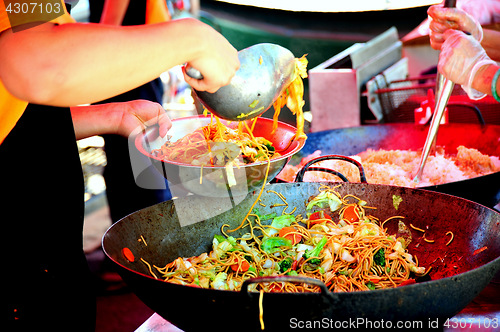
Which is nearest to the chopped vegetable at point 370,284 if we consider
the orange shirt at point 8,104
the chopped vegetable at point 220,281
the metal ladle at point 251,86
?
the chopped vegetable at point 220,281

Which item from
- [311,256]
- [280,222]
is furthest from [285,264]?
[280,222]

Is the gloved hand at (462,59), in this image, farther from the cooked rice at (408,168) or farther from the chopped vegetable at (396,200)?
the chopped vegetable at (396,200)

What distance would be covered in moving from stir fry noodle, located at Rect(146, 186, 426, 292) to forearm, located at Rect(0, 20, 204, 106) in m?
0.69

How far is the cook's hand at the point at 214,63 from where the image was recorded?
992 millimetres

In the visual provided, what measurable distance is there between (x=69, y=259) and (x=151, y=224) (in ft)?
0.94

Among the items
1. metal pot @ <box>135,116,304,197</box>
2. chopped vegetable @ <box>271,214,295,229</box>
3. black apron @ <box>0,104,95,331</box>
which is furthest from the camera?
chopped vegetable @ <box>271,214,295,229</box>

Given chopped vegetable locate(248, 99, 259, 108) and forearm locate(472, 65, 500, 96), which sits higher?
chopped vegetable locate(248, 99, 259, 108)

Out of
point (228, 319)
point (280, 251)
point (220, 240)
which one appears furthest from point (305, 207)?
point (228, 319)

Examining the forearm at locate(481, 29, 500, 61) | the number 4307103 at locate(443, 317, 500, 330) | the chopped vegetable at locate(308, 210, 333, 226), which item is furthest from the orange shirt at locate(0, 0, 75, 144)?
the forearm at locate(481, 29, 500, 61)

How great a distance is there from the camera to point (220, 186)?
1359 mm

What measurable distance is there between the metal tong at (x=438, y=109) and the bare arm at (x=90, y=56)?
1385 millimetres

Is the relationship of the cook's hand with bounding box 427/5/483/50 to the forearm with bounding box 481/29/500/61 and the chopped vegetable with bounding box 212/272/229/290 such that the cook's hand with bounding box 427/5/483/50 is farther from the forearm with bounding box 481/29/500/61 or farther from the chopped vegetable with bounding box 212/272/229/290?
the chopped vegetable with bounding box 212/272/229/290

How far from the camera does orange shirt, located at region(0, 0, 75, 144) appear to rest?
88 cm

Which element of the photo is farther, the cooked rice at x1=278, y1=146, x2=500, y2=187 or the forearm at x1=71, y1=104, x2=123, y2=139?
the cooked rice at x1=278, y1=146, x2=500, y2=187
